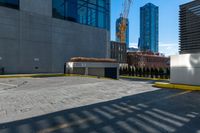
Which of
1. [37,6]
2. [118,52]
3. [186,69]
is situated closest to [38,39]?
[37,6]

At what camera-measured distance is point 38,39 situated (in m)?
28.0

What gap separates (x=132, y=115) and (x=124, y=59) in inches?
4139

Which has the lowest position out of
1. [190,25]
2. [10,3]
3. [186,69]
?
[186,69]

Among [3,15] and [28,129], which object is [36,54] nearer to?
[3,15]

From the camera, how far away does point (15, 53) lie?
25766 millimetres

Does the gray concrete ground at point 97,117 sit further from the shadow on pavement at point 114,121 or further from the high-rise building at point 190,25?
the high-rise building at point 190,25

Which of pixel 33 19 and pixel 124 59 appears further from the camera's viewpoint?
pixel 124 59

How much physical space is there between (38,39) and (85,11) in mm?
10319

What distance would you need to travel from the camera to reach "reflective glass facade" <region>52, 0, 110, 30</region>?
30797 mm

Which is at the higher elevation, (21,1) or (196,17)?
(196,17)

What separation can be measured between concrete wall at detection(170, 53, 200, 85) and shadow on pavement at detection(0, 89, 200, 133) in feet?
16.3

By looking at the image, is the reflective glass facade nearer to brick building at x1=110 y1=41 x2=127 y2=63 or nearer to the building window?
the building window

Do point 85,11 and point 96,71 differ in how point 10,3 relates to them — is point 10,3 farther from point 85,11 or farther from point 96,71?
point 96,71

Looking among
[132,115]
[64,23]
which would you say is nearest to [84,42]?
[64,23]
